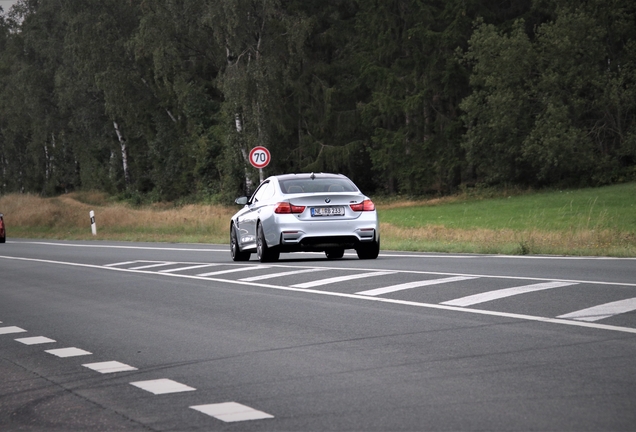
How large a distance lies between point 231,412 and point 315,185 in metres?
14.5

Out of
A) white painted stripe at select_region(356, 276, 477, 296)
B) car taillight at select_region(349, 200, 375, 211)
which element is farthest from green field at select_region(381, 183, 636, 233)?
white painted stripe at select_region(356, 276, 477, 296)

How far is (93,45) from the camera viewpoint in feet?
252

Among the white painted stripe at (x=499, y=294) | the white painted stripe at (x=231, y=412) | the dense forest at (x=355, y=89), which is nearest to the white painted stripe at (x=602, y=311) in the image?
the white painted stripe at (x=499, y=294)

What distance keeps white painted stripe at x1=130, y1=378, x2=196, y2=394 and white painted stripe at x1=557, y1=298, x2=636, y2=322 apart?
4.24 metres

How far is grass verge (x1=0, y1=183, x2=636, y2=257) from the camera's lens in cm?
2469

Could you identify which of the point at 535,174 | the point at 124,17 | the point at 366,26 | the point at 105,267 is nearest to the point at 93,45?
the point at 124,17

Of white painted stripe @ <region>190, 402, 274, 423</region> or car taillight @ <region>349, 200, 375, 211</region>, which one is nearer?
white painted stripe @ <region>190, 402, 274, 423</region>

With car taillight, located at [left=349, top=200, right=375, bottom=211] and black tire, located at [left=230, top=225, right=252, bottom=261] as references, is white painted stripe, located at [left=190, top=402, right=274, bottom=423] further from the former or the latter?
black tire, located at [left=230, top=225, right=252, bottom=261]

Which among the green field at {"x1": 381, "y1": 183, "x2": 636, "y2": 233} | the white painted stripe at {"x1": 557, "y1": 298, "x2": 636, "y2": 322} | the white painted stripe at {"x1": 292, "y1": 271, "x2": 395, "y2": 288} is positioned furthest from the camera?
the green field at {"x1": 381, "y1": 183, "x2": 636, "y2": 233}

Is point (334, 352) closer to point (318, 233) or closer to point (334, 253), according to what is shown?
point (318, 233)

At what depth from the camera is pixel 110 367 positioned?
9.09 metres

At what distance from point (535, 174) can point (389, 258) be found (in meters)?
47.8

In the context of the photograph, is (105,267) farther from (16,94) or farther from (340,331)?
(16,94)

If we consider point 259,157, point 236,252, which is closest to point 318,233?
point 236,252
